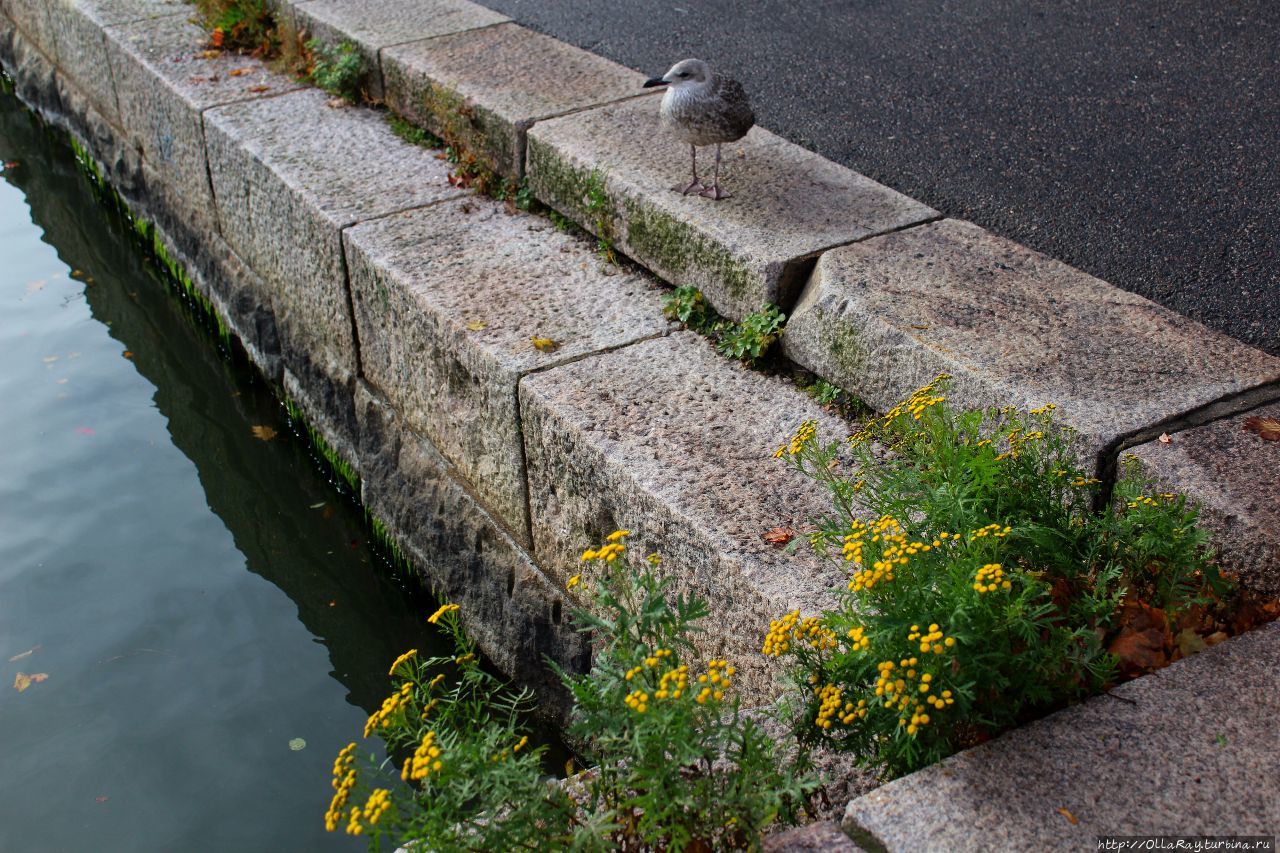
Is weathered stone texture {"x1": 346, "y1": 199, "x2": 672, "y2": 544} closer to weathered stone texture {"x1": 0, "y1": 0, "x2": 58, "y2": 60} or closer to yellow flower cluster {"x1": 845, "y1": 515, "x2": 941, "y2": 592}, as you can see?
yellow flower cluster {"x1": 845, "y1": 515, "x2": 941, "y2": 592}

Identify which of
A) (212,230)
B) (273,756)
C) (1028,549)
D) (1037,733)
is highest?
(1028,549)

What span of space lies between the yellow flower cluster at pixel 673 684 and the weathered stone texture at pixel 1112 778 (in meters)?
0.34

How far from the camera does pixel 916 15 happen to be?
5.62m

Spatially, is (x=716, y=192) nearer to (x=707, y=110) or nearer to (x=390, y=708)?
(x=707, y=110)

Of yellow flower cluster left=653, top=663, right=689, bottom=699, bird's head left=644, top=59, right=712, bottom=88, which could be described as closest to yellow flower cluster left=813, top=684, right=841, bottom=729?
yellow flower cluster left=653, top=663, right=689, bottom=699

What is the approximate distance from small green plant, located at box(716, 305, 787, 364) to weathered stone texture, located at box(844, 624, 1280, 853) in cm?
140

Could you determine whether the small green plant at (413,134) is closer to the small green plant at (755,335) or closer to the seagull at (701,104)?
the seagull at (701,104)

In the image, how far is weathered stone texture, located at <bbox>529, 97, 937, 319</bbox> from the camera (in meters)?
3.25

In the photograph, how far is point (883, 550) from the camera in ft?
6.53

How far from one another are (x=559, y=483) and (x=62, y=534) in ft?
7.60

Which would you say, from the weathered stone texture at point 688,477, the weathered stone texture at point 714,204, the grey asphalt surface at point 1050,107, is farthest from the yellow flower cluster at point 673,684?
the grey asphalt surface at point 1050,107

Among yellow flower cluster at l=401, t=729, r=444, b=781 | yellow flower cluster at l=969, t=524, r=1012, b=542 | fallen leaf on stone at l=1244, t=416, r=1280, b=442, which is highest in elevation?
yellow flower cluster at l=969, t=524, r=1012, b=542

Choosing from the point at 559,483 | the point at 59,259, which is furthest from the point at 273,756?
the point at 59,259

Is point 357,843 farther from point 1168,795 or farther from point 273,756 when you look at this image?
point 1168,795
